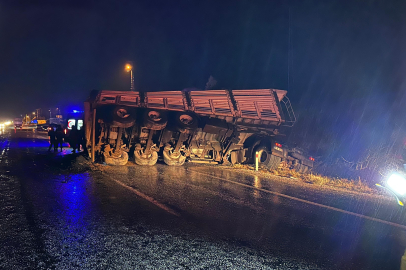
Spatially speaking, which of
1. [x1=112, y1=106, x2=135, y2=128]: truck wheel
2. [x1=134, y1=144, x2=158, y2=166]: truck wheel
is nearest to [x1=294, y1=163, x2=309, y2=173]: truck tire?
[x1=134, y1=144, x2=158, y2=166]: truck wheel

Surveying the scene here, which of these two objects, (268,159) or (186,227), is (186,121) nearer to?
(268,159)

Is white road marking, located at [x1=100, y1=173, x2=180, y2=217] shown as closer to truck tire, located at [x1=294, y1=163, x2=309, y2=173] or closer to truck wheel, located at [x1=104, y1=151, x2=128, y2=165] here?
truck wheel, located at [x1=104, y1=151, x2=128, y2=165]

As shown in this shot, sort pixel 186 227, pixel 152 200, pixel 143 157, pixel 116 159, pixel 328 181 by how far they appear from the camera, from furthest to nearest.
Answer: pixel 143 157
pixel 116 159
pixel 328 181
pixel 152 200
pixel 186 227

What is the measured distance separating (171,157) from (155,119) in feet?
5.83

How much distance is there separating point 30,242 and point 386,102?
1716cm

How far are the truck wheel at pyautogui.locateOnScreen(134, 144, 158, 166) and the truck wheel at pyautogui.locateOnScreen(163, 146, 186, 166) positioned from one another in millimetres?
444

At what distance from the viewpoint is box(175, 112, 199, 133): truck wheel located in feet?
30.4

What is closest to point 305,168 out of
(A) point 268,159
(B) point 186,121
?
(A) point 268,159

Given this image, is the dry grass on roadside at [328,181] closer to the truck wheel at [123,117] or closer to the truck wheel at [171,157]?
the truck wheel at [171,157]

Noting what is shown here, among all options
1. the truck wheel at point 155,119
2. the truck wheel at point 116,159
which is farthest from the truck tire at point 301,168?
the truck wheel at point 116,159

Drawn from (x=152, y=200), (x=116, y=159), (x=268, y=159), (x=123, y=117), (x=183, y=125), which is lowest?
(x=152, y=200)

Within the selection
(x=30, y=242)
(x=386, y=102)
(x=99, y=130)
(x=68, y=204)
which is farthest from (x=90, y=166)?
(x=386, y=102)

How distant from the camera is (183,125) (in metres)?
9.27

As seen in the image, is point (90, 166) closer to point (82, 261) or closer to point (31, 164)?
point (31, 164)
